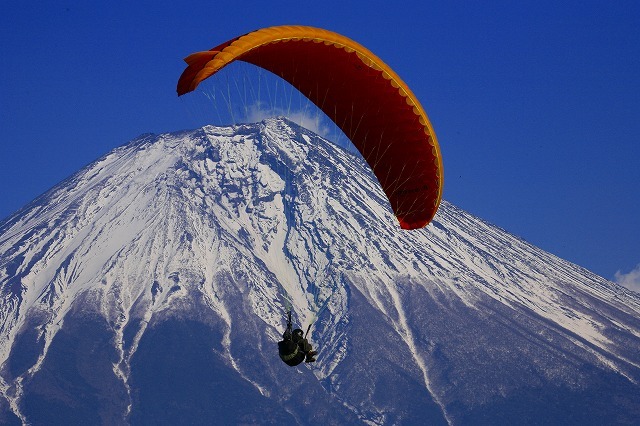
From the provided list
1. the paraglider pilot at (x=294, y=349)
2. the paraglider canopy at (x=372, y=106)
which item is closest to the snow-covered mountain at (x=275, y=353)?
the paraglider canopy at (x=372, y=106)

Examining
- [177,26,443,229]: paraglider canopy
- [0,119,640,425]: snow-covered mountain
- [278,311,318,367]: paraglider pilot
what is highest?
[0,119,640,425]: snow-covered mountain

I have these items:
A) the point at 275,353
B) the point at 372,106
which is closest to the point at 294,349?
the point at 372,106

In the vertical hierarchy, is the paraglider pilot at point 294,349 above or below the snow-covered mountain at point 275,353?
below

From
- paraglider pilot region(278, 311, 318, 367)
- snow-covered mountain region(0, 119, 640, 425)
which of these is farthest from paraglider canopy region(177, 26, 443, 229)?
snow-covered mountain region(0, 119, 640, 425)

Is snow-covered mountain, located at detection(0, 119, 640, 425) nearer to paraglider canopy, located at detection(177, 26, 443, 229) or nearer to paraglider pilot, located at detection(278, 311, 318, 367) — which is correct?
paraglider canopy, located at detection(177, 26, 443, 229)

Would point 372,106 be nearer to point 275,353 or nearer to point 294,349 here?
point 294,349

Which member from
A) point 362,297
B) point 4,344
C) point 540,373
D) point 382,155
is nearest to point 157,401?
point 4,344

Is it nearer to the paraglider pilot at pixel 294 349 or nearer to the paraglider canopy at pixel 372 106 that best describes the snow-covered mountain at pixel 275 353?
the paraglider canopy at pixel 372 106
